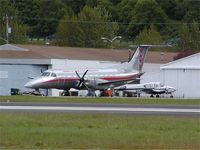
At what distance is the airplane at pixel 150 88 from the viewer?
6588cm

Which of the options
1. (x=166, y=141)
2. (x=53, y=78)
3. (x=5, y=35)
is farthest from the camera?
(x=5, y=35)

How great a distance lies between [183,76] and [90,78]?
1043cm

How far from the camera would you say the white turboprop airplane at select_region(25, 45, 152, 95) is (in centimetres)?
6084

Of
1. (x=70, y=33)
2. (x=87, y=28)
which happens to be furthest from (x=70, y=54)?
(x=70, y=33)

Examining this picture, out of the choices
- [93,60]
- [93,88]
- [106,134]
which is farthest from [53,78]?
[106,134]

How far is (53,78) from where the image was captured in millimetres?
60781

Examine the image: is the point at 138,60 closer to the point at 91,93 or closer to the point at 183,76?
the point at 183,76

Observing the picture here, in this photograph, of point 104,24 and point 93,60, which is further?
point 104,24

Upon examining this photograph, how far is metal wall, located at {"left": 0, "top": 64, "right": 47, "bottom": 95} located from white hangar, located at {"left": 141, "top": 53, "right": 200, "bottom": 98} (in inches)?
513

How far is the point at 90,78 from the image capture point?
63531 millimetres

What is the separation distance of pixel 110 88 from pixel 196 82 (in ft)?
28.5

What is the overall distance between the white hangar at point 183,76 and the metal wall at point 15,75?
13.0 meters

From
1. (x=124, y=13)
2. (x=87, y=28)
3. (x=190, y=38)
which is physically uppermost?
(x=124, y=13)

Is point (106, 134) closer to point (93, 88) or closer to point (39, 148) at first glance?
point (39, 148)
